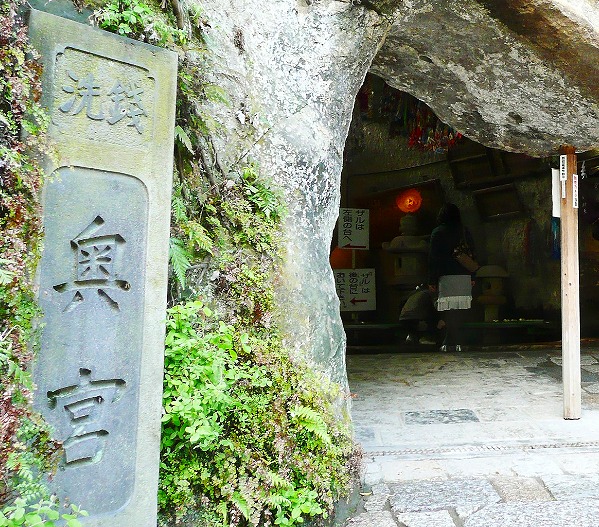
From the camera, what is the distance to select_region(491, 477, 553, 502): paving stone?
3547 millimetres

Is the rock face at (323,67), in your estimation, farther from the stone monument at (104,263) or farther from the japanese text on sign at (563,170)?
the stone monument at (104,263)

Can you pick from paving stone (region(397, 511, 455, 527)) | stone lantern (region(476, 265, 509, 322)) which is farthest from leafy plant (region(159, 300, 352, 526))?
stone lantern (region(476, 265, 509, 322))

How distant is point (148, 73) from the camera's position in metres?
2.60

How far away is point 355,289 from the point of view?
1164cm

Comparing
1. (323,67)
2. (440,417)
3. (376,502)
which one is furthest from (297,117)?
(440,417)

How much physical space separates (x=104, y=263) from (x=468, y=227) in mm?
11526

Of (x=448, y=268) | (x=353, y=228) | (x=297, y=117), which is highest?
(x=353, y=228)

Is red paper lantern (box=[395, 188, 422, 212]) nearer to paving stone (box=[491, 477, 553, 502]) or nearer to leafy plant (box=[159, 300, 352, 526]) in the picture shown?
paving stone (box=[491, 477, 553, 502])

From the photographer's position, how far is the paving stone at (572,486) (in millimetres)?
3572

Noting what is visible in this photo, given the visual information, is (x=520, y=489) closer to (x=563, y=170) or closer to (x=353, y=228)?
(x=563, y=170)

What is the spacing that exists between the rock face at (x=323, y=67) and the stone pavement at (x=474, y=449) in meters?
1.01

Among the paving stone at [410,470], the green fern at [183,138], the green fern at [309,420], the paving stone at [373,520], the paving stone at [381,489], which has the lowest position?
the paving stone at [373,520]

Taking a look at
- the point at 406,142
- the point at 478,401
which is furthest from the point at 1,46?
the point at 406,142

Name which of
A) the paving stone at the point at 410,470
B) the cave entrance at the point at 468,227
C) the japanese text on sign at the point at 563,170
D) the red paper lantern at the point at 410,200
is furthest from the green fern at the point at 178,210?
the red paper lantern at the point at 410,200
